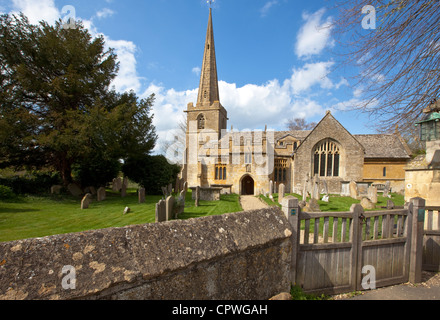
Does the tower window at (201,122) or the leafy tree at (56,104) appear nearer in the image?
the leafy tree at (56,104)

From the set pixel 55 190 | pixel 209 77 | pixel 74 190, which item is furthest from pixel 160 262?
pixel 209 77

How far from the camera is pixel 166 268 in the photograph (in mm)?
2107

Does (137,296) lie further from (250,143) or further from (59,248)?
(250,143)

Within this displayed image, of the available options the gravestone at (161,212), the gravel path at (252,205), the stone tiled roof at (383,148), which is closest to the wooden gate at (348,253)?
the gravestone at (161,212)

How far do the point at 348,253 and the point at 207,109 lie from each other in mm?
28515

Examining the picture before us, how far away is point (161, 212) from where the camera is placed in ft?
26.5

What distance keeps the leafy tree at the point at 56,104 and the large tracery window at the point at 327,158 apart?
17.2 m

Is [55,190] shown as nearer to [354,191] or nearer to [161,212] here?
[161,212]

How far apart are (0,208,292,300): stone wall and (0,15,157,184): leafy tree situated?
41.7 ft

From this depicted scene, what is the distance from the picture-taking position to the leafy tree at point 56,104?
1311 cm

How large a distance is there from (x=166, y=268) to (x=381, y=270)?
400 centimetres

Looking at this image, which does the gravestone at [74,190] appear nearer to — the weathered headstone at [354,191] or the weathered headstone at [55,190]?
the weathered headstone at [55,190]

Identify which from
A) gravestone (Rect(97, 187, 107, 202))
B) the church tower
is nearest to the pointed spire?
the church tower
